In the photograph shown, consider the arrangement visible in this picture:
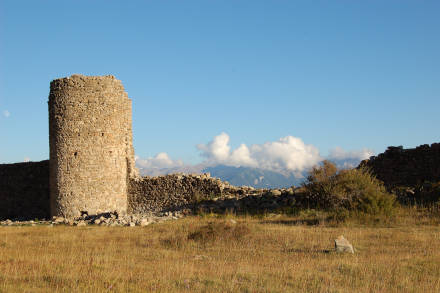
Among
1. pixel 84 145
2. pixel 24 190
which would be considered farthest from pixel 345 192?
pixel 24 190

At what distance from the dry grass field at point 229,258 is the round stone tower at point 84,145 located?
462 cm

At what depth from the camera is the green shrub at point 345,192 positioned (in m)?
14.8

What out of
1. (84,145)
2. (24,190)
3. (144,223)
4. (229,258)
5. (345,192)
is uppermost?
(84,145)

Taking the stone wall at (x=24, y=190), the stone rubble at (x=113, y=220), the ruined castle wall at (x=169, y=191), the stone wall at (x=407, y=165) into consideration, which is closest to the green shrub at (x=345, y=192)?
the stone wall at (x=407, y=165)

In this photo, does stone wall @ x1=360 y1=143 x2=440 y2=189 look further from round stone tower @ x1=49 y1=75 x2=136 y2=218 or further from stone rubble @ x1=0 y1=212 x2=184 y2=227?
round stone tower @ x1=49 y1=75 x2=136 y2=218

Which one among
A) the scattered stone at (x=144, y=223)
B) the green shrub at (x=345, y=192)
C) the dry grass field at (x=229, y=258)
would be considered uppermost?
the green shrub at (x=345, y=192)

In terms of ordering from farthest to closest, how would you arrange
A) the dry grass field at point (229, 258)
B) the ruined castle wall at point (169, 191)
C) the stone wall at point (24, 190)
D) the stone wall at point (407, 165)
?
the stone wall at point (24, 190) < the ruined castle wall at point (169, 191) < the stone wall at point (407, 165) < the dry grass field at point (229, 258)

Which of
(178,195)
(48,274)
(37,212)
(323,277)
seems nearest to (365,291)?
(323,277)

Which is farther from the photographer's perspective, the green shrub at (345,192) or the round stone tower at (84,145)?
the round stone tower at (84,145)

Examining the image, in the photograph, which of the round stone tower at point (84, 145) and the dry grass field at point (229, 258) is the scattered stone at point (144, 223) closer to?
the dry grass field at point (229, 258)

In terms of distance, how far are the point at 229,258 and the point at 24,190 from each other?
18.1m

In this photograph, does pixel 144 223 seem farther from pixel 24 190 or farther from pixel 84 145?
pixel 24 190

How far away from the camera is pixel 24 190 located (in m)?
24.1

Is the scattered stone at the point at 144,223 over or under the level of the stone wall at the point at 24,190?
under
